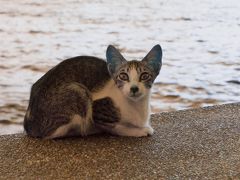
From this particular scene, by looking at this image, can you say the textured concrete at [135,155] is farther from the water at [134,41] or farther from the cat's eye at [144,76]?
the water at [134,41]

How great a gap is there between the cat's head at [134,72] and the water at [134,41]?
68 centimetres

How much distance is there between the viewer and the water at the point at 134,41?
8.93ft

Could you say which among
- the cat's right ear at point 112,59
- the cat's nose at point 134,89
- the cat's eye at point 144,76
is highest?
the cat's right ear at point 112,59

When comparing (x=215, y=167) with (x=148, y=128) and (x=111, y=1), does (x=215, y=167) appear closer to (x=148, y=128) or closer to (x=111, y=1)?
(x=148, y=128)

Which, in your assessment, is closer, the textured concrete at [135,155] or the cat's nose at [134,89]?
the textured concrete at [135,155]

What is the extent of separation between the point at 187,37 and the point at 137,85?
7.00ft

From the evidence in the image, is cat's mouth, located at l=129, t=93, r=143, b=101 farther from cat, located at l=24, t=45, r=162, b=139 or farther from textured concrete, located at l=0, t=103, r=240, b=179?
textured concrete, located at l=0, t=103, r=240, b=179

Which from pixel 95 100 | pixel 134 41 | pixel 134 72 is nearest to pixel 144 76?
pixel 134 72

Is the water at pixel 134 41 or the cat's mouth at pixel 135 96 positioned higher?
the cat's mouth at pixel 135 96

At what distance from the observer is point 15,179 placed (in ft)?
5.19

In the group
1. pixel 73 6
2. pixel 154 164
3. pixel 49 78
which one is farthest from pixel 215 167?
pixel 73 6

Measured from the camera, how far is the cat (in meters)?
1.80

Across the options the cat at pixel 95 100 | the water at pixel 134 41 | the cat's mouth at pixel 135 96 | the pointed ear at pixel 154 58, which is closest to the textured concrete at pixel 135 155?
the cat at pixel 95 100

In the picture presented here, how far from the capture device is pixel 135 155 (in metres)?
1.76
